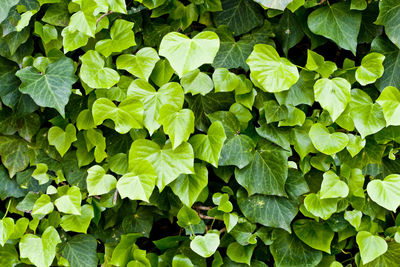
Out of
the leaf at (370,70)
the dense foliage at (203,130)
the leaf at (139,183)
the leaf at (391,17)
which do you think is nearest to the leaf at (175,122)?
the dense foliage at (203,130)

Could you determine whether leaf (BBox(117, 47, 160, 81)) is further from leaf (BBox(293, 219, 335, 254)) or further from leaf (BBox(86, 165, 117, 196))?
leaf (BBox(293, 219, 335, 254))

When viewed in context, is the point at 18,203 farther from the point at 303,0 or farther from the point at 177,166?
the point at 303,0

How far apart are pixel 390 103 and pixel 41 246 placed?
126cm

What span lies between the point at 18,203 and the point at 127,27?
30.6 inches

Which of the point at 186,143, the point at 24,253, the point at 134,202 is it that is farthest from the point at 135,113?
the point at 24,253

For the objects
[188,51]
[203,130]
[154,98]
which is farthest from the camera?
[203,130]

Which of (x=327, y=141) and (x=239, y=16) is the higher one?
(x=239, y=16)

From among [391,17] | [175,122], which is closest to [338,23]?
[391,17]

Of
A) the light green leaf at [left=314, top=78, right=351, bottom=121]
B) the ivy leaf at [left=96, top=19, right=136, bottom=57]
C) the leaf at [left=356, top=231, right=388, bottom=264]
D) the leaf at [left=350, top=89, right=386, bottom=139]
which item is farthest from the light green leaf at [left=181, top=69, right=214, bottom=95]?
the leaf at [left=356, top=231, right=388, bottom=264]

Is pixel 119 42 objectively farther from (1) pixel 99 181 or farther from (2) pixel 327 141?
(2) pixel 327 141

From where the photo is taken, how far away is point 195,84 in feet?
3.92

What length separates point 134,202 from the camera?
1.41 meters

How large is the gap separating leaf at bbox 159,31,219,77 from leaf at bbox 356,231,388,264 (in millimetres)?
832

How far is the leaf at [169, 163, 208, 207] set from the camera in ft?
4.06
